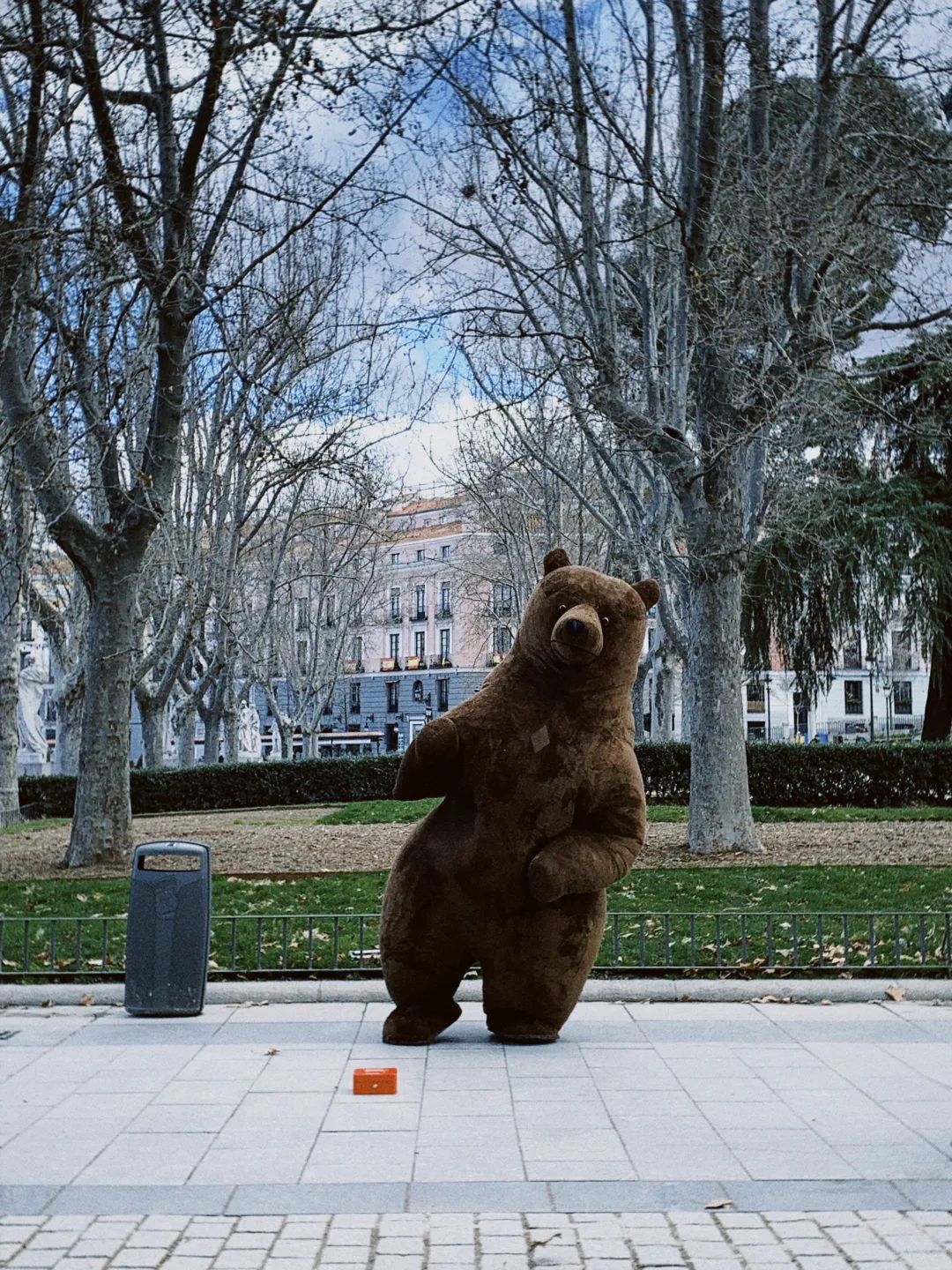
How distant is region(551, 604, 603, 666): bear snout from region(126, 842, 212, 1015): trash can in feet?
8.89

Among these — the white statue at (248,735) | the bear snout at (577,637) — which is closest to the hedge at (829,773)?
the bear snout at (577,637)

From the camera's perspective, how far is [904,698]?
7094cm

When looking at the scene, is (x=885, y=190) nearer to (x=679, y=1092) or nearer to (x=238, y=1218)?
(x=679, y=1092)

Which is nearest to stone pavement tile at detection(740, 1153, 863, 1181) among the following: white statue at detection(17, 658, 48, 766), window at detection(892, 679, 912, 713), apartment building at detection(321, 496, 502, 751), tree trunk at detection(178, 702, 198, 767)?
white statue at detection(17, 658, 48, 766)

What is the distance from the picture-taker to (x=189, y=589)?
2191 centimetres

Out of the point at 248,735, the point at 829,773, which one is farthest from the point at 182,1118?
the point at 248,735

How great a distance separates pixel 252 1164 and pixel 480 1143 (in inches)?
35.4

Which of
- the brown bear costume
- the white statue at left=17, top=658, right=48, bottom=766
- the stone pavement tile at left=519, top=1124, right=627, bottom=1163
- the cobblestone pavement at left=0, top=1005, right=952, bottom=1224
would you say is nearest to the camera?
the cobblestone pavement at left=0, top=1005, right=952, bottom=1224

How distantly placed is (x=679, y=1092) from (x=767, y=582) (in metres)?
22.1

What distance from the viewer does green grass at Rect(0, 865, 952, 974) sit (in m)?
9.29

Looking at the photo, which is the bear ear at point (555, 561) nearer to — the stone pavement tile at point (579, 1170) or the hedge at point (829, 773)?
the stone pavement tile at point (579, 1170)

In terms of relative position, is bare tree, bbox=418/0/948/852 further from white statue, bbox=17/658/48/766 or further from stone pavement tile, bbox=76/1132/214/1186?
white statue, bbox=17/658/48/766

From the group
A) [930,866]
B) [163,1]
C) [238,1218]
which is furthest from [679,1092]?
[163,1]

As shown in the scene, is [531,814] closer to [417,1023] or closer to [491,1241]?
[417,1023]
